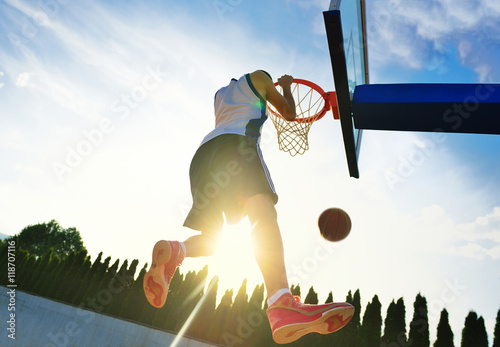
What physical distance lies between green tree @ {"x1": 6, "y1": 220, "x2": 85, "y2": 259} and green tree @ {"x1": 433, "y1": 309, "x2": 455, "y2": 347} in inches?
1699

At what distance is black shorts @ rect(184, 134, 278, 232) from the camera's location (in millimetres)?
1687

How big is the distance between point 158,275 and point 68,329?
9779 mm

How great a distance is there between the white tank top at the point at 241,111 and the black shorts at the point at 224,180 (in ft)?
0.23

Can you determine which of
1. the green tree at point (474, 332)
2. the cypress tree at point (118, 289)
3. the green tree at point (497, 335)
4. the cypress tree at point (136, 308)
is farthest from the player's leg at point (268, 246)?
the cypress tree at point (118, 289)

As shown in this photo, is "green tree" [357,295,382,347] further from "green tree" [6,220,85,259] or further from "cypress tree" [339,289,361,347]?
"green tree" [6,220,85,259]

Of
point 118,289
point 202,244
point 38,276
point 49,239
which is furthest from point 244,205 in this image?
point 49,239

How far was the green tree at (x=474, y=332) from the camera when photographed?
664 cm

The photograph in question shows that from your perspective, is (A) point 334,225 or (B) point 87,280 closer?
(A) point 334,225

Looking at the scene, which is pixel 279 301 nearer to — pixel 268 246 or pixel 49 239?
pixel 268 246

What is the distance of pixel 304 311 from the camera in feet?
4.75

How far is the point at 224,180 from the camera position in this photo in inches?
69.1

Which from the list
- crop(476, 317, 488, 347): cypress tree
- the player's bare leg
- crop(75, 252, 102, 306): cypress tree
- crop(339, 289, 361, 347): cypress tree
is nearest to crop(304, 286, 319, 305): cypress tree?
crop(339, 289, 361, 347): cypress tree

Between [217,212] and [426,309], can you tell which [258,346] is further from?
[217,212]

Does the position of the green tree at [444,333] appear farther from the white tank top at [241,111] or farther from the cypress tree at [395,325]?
the white tank top at [241,111]
